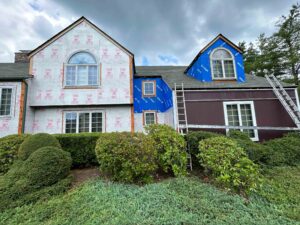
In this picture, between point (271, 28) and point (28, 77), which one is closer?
point (28, 77)

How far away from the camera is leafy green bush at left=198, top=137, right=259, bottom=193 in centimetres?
402

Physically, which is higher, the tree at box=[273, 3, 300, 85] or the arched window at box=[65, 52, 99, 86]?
the tree at box=[273, 3, 300, 85]

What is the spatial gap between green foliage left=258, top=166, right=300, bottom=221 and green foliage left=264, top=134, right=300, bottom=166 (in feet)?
1.55

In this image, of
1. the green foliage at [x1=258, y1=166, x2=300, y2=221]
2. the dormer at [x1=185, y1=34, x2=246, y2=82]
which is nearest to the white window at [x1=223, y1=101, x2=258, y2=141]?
the dormer at [x1=185, y1=34, x2=246, y2=82]

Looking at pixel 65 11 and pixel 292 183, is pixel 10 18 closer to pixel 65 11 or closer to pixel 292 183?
pixel 65 11

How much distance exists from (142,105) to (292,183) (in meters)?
9.87

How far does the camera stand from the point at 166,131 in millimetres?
5730

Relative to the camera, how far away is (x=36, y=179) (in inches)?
175

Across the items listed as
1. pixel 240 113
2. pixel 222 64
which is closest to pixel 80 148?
pixel 240 113

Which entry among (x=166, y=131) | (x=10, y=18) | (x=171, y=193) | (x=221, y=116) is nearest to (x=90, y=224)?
(x=171, y=193)

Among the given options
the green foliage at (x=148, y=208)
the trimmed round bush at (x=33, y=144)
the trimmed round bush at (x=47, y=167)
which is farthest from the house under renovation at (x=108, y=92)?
the trimmed round bush at (x=47, y=167)

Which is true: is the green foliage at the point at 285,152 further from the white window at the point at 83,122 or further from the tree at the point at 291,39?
the tree at the point at 291,39

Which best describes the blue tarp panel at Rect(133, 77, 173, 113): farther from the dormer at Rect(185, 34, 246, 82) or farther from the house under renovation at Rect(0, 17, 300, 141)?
the dormer at Rect(185, 34, 246, 82)

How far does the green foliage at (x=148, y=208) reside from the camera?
9.52ft
